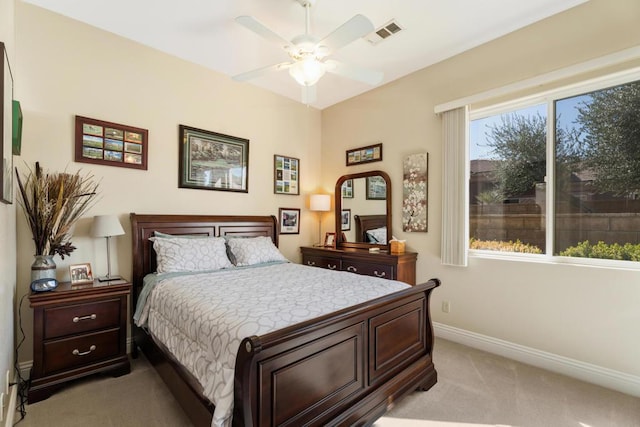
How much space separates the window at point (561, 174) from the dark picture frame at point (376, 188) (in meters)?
1.01

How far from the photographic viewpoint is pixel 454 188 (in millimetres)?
3154

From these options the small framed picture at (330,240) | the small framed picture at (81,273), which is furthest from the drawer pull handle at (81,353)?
the small framed picture at (330,240)

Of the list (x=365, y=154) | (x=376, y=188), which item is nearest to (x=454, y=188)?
(x=376, y=188)

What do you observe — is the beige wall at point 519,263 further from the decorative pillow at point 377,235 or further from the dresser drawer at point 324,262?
the dresser drawer at point 324,262

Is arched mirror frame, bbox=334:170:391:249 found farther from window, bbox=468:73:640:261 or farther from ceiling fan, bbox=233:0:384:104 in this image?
ceiling fan, bbox=233:0:384:104

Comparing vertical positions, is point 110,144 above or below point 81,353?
above

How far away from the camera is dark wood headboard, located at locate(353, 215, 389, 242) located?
12.6 ft

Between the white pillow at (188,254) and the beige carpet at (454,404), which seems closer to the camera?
the beige carpet at (454,404)

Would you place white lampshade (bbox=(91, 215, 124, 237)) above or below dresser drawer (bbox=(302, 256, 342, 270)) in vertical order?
above

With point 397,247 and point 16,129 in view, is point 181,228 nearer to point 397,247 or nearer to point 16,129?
point 16,129

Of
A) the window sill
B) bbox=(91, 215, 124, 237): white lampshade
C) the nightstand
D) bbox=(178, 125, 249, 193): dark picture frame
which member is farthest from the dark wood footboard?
bbox=(178, 125, 249, 193): dark picture frame

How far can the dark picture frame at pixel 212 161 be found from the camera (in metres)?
3.31

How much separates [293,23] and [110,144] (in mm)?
1998

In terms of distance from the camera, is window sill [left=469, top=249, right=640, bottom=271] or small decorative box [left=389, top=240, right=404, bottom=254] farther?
small decorative box [left=389, top=240, right=404, bottom=254]
